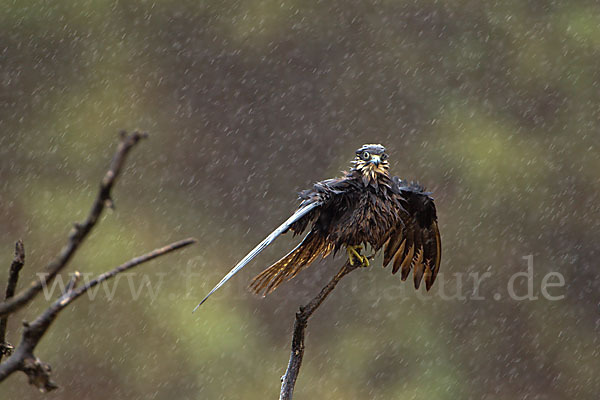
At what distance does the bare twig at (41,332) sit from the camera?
42.8 inches

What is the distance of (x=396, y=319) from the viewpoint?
788cm

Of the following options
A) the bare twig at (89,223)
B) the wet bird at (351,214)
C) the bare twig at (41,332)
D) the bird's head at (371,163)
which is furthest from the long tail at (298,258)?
the bare twig at (89,223)

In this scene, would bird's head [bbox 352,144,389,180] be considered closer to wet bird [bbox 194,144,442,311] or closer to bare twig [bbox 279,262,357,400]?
wet bird [bbox 194,144,442,311]

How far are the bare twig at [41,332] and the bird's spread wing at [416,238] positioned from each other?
Result: 1.53 metres

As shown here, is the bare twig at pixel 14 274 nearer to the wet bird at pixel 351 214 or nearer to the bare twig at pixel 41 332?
the bare twig at pixel 41 332

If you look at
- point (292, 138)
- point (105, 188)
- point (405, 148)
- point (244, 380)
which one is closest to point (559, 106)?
point (405, 148)

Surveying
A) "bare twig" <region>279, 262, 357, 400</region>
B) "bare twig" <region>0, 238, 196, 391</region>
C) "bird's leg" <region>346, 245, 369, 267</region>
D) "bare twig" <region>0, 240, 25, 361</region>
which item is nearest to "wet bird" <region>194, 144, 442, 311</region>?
"bird's leg" <region>346, 245, 369, 267</region>

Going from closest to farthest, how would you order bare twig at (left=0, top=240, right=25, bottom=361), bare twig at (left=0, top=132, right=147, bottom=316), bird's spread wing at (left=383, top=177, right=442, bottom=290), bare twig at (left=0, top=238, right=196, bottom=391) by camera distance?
bare twig at (left=0, top=132, right=147, bottom=316)
bare twig at (left=0, top=238, right=196, bottom=391)
bare twig at (left=0, top=240, right=25, bottom=361)
bird's spread wing at (left=383, top=177, right=442, bottom=290)

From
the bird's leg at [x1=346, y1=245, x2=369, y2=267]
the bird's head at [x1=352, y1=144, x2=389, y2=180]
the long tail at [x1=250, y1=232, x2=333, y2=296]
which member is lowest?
the long tail at [x1=250, y1=232, x2=333, y2=296]

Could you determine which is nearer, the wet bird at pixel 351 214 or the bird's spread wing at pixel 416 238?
the wet bird at pixel 351 214

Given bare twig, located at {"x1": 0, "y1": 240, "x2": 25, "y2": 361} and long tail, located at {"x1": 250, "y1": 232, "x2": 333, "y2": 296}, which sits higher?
long tail, located at {"x1": 250, "y1": 232, "x2": 333, "y2": 296}

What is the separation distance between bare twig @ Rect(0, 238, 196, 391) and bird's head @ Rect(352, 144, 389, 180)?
4.43 ft

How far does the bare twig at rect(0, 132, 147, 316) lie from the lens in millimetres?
948

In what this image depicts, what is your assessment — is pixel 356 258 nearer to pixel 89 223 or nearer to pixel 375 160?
pixel 375 160
